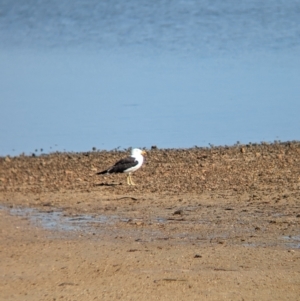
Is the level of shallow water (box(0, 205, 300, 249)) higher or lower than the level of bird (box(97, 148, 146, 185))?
higher

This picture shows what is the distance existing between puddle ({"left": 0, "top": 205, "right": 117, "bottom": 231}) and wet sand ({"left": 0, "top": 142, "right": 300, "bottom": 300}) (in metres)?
0.01

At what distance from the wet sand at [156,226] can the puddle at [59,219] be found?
0.01m

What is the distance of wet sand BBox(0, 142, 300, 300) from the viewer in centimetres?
789

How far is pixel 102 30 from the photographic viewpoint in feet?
115

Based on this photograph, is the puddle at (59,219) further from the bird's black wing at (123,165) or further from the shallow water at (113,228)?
the bird's black wing at (123,165)

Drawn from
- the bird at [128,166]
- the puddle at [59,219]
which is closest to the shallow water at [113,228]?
the puddle at [59,219]

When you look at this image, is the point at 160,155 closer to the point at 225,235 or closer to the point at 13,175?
the point at 13,175

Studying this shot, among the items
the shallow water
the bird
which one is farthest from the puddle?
the bird

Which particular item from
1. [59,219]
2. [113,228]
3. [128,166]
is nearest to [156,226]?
[113,228]

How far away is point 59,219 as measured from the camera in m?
10.8

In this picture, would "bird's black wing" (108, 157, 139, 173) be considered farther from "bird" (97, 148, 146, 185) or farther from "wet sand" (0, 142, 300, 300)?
"wet sand" (0, 142, 300, 300)

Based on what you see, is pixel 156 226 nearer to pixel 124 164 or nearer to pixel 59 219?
pixel 59 219

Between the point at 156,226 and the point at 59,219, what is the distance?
1.18 m

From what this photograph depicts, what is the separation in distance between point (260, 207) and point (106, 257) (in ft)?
9.15
